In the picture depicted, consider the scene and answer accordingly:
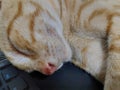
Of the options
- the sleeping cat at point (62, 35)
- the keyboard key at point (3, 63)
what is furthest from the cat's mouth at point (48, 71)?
the keyboard key at point (3, 63)

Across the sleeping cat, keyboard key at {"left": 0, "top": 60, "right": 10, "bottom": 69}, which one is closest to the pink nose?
the sleeping cat

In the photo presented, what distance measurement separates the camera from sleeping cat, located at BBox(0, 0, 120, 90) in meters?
0.63

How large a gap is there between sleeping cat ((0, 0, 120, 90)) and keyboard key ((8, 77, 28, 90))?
3 centimetres

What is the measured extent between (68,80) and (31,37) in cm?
14

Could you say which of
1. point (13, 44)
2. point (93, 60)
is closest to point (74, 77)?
point (93, 60)

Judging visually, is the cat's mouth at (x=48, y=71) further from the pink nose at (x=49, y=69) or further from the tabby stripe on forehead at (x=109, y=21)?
the tabby stripe on forehead at (x=109, y=21)

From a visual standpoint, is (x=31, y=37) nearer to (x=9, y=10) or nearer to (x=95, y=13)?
(x=9, y=10)

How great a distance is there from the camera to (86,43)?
728 mm

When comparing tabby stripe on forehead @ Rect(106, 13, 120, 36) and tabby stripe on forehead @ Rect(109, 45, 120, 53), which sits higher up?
tabby stripe on forehead @ Rect(106, 13, 120, 36)

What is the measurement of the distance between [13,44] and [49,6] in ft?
0.42

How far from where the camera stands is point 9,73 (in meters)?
0.69

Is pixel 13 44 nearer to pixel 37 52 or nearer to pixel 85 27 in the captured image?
pixel 37 52

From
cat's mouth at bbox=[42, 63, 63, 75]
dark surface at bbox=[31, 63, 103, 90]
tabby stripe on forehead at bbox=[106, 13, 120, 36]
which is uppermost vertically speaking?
tabby stripe on forehead at bbox=[106, 13, 120, 36]

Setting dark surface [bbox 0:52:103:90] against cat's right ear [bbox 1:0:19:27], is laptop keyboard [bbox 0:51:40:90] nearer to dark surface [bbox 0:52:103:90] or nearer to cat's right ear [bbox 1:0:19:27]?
dark surface [bbox 0:52:103:90]
